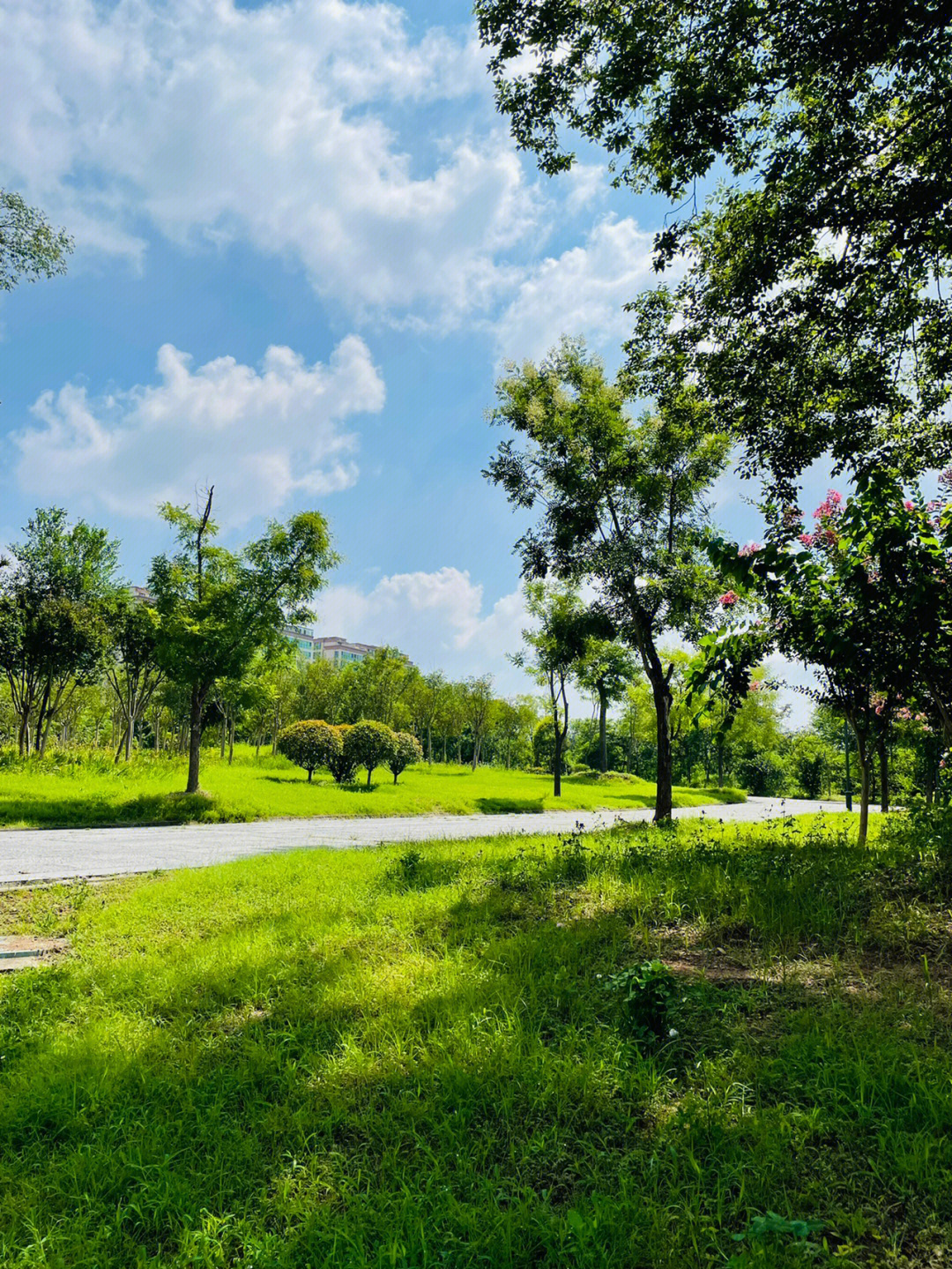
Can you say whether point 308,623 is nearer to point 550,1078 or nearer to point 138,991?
point 138,991

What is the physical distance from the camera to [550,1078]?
294cm

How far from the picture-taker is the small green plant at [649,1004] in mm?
3197

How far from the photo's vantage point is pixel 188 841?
11703 millimetres

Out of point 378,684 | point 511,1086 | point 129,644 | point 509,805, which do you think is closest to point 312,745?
point 509,805

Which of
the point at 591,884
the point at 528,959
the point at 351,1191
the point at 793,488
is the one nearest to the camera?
the point at 351,1191

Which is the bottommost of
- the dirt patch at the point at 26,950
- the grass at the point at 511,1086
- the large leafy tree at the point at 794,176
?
the dirt patch at the point at 26,950

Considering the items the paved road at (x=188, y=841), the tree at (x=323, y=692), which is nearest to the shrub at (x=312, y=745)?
the paved road at (x=188, y=841)

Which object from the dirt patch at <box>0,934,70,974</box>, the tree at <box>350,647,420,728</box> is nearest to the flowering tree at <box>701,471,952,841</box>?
the dirt patch at <box>0,934,70,974</box>

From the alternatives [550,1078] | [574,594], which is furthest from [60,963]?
[574,594]

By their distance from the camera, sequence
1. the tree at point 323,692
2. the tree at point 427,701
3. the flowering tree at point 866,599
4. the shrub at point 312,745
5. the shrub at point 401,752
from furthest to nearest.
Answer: the tree at point 427,701 < the tree at point 323,692 < the shrub at point 401,752 < the shrub at point 312,745 < the flowering tree at point 866,599

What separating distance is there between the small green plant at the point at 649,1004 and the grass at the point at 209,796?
44.5ft

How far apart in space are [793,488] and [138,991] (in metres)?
7.59

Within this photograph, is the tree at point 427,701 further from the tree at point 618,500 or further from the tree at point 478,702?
the tree at point 618,500

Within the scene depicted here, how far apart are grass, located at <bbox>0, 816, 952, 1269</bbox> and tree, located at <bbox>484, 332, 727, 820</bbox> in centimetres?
847
